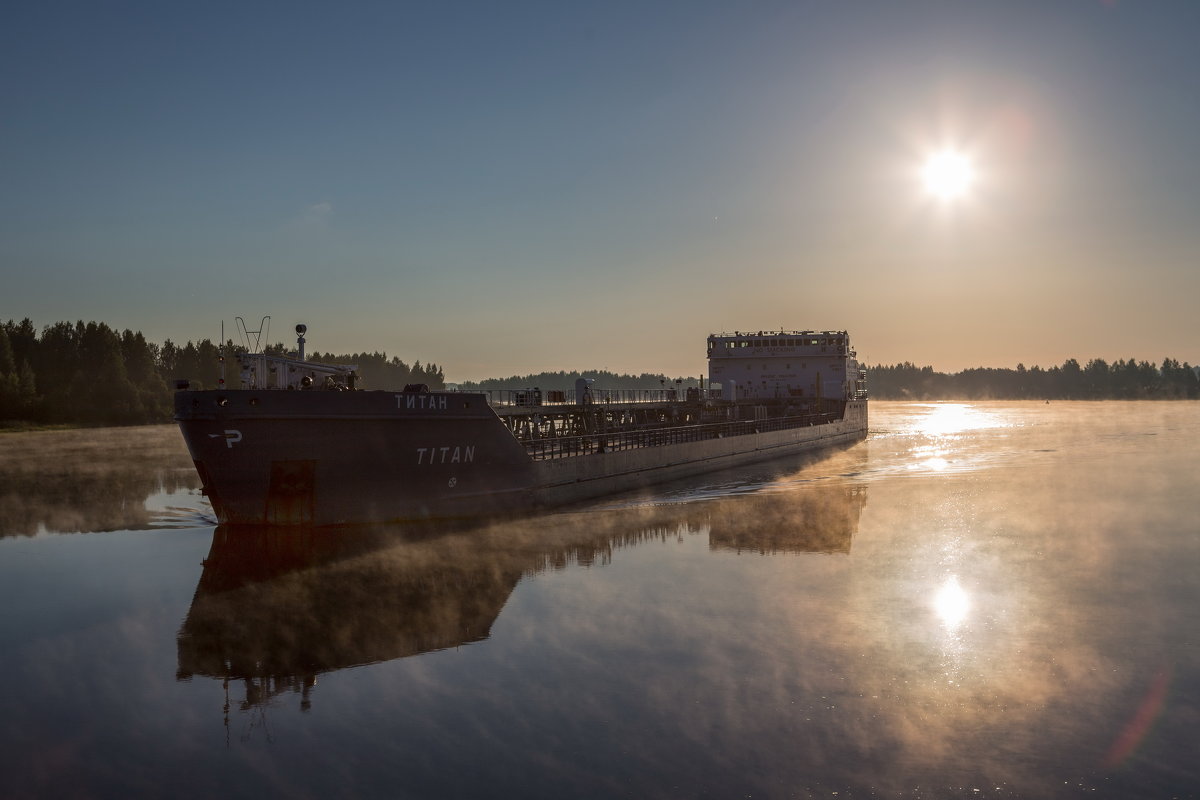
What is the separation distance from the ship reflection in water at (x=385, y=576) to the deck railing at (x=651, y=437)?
369 cm

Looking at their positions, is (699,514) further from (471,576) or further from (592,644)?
(592,644)

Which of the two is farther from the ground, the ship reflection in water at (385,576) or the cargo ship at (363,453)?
→ the cargo ship at (363,453)

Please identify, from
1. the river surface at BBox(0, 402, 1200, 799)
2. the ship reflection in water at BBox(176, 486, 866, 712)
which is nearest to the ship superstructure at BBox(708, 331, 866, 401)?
the ship reflection in water at BBox(176, 486, 866, 712)

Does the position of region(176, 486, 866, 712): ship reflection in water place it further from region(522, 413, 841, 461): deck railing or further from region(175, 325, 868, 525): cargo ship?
region(522, 413, 841, 461): deck railing

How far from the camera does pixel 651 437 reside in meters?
38.9

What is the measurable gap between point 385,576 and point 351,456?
5.31m

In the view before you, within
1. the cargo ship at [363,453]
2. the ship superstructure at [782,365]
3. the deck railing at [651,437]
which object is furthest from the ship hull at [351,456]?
the ship superstructure at [782,365]

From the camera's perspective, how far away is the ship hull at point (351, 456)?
20641 mm

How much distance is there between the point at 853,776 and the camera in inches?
328

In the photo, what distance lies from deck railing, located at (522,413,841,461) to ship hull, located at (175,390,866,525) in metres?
3.28

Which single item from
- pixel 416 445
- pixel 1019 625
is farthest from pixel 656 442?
pixel 1019 625

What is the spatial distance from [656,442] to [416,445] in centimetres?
1795

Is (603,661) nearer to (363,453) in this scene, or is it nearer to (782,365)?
(363,453)

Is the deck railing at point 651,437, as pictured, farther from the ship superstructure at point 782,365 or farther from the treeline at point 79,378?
the treeline at point 79,378
